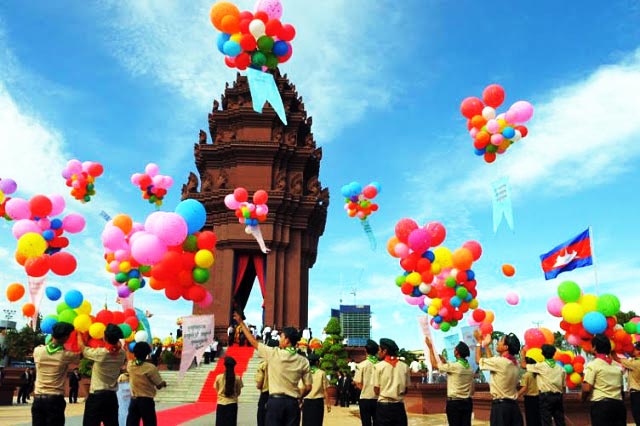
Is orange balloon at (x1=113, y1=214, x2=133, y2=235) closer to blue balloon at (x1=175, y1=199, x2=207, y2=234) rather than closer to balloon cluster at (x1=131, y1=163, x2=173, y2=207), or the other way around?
blue balloon at (x1=175, y1=199, x2=207, y2=234)

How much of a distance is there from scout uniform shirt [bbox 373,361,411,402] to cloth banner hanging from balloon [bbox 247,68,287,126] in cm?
476

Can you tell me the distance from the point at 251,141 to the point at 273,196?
11.7 ft

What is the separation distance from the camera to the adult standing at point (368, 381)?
292 inches

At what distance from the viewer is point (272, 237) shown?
27.2 metres

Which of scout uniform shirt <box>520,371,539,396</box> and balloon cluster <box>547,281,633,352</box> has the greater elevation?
balloon cluster <box>547,281,633,352</box>

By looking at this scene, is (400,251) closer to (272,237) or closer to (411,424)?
(411,424)

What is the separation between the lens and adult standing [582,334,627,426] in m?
6.23

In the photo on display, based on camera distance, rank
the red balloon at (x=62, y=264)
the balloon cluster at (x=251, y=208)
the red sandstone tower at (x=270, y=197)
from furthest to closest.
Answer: the red sandstone tower at (x=270, y=197) → the balloon cluster at (x=251, y=208) → the red balloon at (x=62, y=264)

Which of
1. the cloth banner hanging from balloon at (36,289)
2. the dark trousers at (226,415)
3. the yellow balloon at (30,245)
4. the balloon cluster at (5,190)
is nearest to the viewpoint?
the dark trousers at (226,415)

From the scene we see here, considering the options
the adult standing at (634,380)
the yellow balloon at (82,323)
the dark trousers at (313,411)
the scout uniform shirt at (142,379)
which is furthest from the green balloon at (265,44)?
the adult standing at (634,380)

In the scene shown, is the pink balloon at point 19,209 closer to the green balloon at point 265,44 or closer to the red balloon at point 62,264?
the red balloon at point 62,264

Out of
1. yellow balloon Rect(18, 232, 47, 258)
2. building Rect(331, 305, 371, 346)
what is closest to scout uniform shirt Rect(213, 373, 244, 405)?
yellow balloon Rect(18, 232, 47, 258)

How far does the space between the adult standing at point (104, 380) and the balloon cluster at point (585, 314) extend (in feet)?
26.0

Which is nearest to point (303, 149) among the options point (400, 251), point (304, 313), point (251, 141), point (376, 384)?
point (251, 141)
